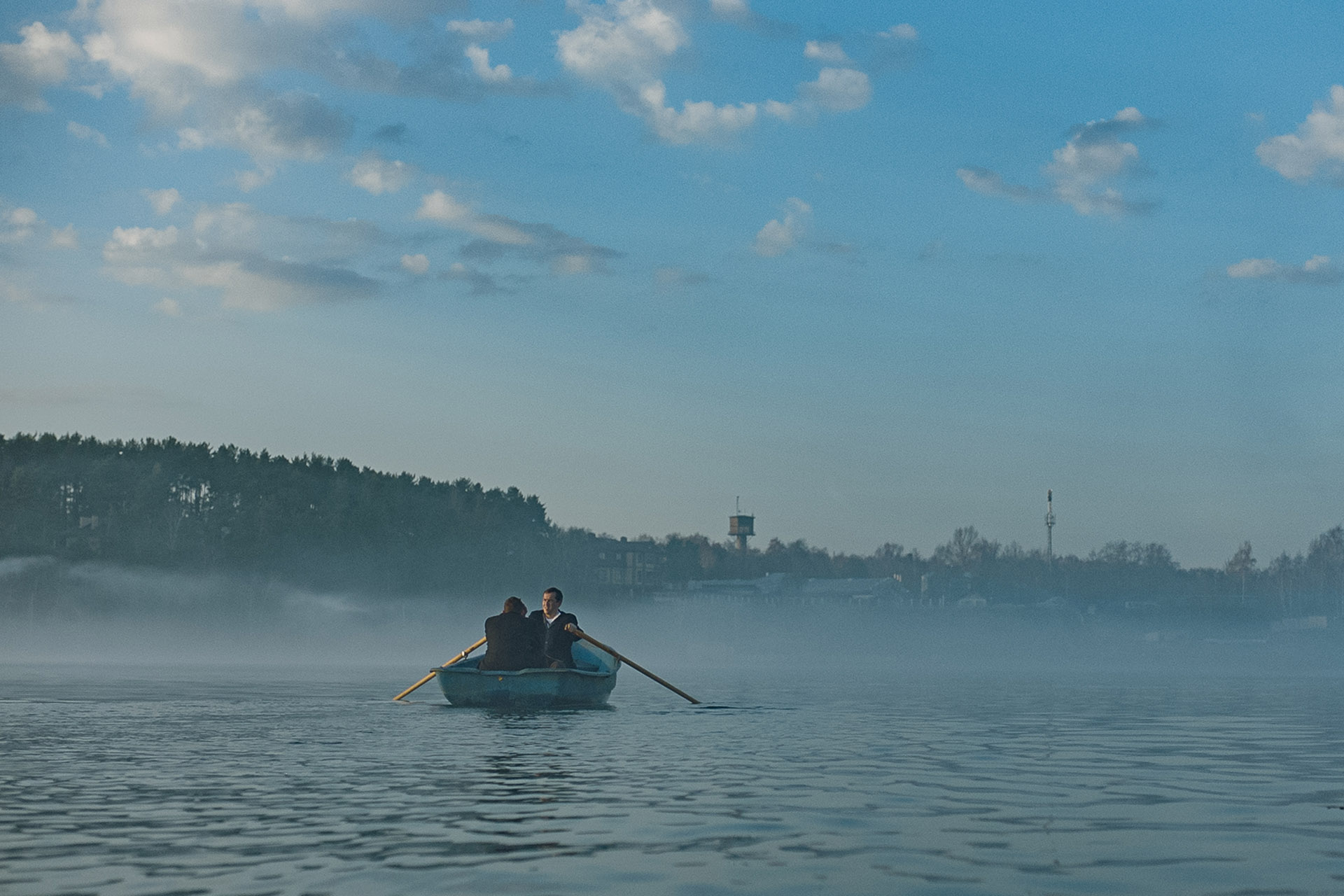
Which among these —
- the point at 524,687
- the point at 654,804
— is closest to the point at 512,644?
the point at 524,687

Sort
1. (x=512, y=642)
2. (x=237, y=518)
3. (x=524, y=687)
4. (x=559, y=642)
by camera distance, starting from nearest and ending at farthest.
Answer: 1. (x=524, y=687)
2. (x=512, y=642)
3. (x=559, y=642)
4. (x=237, y=518)

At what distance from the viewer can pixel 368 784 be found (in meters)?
17.8

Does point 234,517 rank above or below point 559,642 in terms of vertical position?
above

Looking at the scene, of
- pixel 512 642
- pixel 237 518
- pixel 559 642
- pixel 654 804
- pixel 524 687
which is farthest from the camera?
pixel 237 518

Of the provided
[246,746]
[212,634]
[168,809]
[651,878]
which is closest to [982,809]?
[651,878]

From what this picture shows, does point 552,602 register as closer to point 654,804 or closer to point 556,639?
point 556,639

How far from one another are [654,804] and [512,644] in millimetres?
17206

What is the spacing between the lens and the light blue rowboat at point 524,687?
32.9 metres

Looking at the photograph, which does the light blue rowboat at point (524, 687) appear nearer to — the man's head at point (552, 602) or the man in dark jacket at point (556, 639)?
the man in dark jacket at point (556, 639)

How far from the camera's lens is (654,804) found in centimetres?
1634

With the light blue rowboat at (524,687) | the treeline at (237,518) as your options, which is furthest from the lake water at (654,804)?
the treeline at (237,518)

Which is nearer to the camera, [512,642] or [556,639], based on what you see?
[512,642]

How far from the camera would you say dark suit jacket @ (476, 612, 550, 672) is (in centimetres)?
3303

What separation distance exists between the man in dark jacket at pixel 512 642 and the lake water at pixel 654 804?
1.26m
